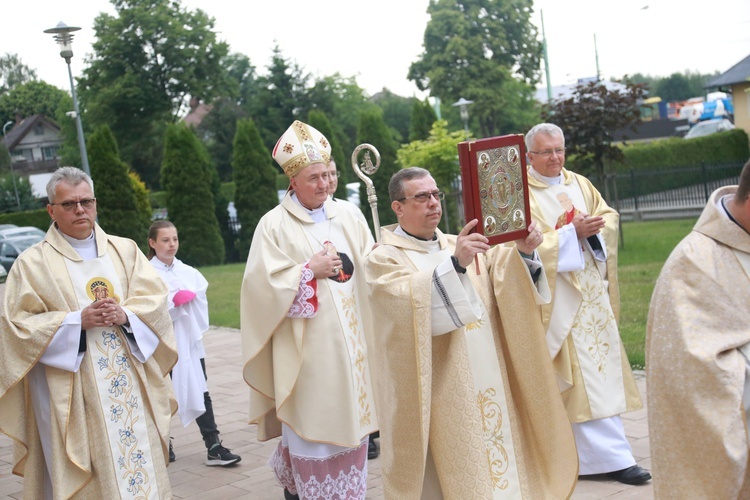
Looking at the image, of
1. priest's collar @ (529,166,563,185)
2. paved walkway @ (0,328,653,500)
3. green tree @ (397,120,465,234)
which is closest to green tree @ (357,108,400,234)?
green tree @ (397,120,465,234)

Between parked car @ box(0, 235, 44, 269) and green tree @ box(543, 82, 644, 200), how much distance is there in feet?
51.4

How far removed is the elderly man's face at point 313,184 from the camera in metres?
5.61

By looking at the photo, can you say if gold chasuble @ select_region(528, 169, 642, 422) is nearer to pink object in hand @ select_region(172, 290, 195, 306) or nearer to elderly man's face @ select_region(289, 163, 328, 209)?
elderly man's face @ select_region(289, 163, 328, 209)

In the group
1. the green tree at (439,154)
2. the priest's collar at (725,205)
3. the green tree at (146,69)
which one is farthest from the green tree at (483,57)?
the priest's collar at (725,205)

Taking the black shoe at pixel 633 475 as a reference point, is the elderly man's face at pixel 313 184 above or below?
above

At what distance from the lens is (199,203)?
2577cm

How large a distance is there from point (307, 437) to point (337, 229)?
1244mm

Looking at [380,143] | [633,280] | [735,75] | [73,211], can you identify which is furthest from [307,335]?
[735,75]

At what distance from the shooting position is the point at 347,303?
218 inches

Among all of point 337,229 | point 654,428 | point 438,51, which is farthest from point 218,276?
point 438,51

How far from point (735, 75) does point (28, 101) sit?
65.3 meters

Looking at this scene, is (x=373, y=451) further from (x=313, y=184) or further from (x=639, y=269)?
(x=639, y=269)

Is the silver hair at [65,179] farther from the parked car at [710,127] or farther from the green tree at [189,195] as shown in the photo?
the parked car at [710,127]

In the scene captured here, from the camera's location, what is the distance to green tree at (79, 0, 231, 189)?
47.9m
